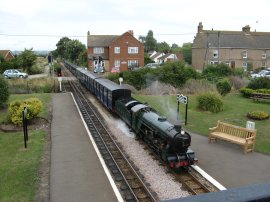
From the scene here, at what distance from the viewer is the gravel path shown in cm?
984

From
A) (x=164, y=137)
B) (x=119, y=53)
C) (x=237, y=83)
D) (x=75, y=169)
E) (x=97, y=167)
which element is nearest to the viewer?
(x=164, y=137)

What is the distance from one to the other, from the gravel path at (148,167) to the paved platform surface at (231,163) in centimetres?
166

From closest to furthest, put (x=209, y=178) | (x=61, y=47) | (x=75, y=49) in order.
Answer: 1. (x=209, y=178)
2. (x=75, y=49)
3. (x=61, y=47)

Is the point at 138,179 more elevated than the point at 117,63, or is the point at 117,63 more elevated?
the point at 117,63

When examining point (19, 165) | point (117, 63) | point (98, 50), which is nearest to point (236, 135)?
point (19, 165)

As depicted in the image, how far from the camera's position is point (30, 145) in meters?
14.8

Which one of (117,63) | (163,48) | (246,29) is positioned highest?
(163,48)

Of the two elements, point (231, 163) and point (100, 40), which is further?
point (100, 40)

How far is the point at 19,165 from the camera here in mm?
12070

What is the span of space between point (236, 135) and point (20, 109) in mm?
12580

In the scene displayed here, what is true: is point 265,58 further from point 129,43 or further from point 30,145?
point 30,145

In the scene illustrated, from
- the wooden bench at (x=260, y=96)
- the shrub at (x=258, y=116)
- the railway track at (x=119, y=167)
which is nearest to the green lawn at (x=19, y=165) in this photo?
the railway track at (x=119, y=167)

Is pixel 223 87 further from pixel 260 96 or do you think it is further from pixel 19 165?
pixel 19 165

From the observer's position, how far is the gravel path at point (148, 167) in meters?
9.84
